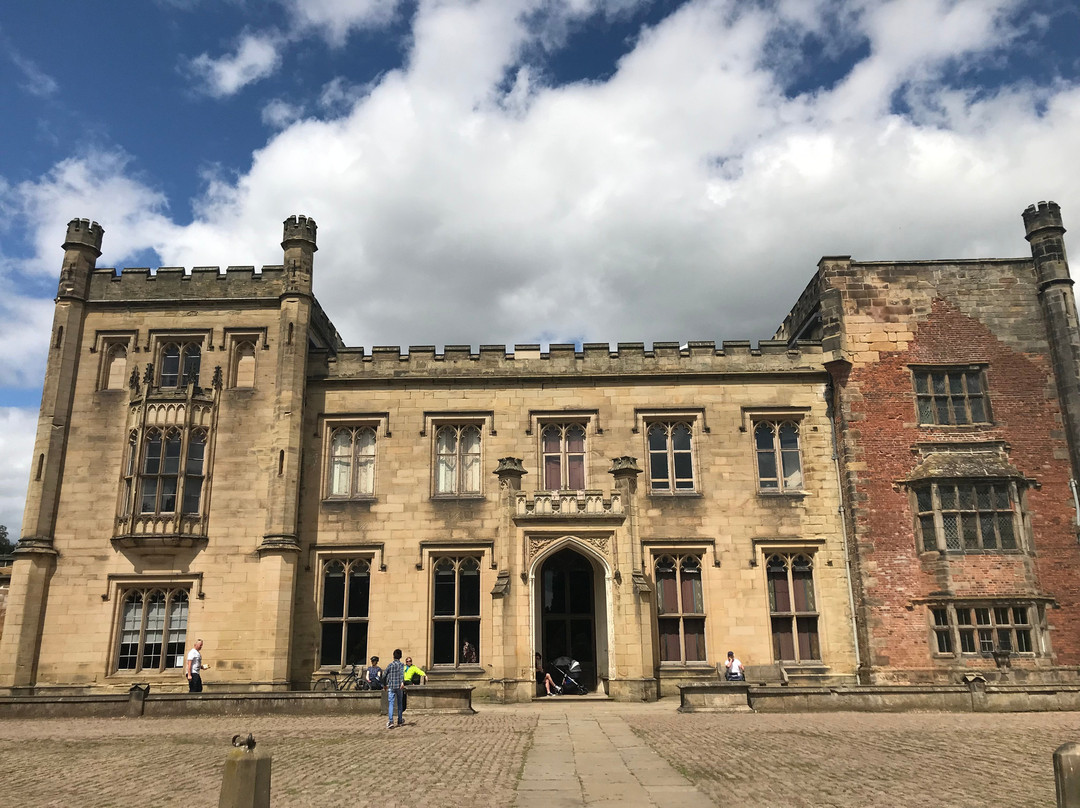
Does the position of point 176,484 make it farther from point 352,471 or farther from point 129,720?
point 129,720

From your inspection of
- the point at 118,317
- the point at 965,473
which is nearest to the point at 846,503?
the point at 965,473

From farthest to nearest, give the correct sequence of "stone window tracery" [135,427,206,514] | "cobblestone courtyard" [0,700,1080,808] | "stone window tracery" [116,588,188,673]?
"stone window tracery" [135,427,206,514], "stone window tracery" [116,588,188,673], "cobblestone courtyard" [0,700,1080,808]

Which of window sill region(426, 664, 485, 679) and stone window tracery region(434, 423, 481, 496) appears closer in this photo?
window sill region(426, 664, 485, 679)

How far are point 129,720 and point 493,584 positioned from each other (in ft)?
30.5

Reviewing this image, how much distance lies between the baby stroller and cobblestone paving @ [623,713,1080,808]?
556 centimetres

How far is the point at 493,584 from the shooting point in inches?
907

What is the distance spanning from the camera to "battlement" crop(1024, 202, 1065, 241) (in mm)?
24281

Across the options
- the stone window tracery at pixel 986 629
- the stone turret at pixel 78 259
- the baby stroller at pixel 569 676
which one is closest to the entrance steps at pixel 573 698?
the baby stroller at pixel 569 676

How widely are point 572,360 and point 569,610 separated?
23.7ft

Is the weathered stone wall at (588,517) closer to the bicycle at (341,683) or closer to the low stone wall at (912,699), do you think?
the bicycle at (341,683)

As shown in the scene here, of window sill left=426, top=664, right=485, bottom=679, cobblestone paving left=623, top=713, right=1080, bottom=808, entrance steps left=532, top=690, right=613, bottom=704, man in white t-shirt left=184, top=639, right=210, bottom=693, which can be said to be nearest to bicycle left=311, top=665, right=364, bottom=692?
window sill left=426, top=664, right=485, bottom=679

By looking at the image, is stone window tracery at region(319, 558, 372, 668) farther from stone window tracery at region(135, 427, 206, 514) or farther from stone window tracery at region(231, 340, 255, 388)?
stone window tracery at region(231, 340, 255, 388)

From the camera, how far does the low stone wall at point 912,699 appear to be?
1734 centimetres

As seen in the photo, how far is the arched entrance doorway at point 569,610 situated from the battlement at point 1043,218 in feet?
53.1
